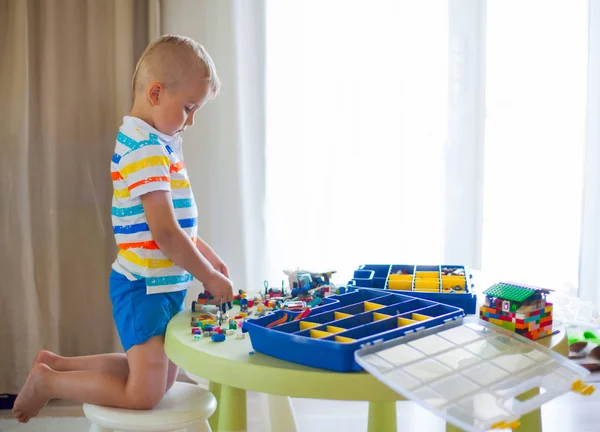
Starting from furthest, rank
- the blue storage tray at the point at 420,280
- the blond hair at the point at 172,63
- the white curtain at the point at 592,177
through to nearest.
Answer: the white curtain at the point at 592,177, the blond hair at the point at 172,63, the blue storage tray at the point at 420,280

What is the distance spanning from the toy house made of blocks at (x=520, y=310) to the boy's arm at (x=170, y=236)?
1.71 ft

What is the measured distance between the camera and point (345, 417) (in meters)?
2.20

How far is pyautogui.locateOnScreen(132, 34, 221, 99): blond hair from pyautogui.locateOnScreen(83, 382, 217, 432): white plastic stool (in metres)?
0.61

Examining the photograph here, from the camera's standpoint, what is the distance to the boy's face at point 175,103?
4.54 feet

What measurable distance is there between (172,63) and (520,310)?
0.79 m

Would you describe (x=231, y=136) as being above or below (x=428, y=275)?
above

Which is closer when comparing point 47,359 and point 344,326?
point 344,326

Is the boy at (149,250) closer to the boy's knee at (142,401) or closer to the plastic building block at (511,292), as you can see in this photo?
the boy's knee at (142,401)

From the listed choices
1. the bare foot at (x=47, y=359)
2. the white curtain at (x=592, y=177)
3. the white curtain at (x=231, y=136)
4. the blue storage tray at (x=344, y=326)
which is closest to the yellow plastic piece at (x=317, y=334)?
the blue storage tray at (x=344, y=326)

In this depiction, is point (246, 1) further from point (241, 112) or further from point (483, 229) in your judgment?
point (483, 229)

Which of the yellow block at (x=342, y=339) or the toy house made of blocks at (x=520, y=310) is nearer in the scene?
the yellow block at (x=342, y=339)

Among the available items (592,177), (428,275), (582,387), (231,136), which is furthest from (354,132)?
(582,387)

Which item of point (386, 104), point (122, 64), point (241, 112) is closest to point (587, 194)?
point (386, 104)

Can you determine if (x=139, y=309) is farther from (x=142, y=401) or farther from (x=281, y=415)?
(x=281, y=415)
